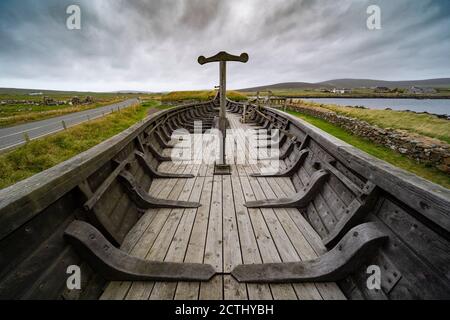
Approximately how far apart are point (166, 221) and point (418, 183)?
2351 mm

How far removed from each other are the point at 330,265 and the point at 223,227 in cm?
113

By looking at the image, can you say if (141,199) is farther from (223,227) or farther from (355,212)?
(355,212)

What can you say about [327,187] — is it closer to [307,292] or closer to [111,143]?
[307,292]

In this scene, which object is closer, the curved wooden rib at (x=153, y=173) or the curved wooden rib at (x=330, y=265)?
the curved wooden rib at (x=330, y=265)

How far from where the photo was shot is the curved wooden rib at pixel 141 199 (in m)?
2.51

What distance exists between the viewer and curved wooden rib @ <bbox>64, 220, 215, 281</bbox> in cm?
150

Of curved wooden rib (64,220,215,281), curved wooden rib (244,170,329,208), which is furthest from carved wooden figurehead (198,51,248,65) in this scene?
curved wooden rib (64,220,215,281)

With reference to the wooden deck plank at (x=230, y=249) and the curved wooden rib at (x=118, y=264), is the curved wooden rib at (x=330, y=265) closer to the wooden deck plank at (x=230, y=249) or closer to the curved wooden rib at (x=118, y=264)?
the wooden deck plank at (x=230, y=249)

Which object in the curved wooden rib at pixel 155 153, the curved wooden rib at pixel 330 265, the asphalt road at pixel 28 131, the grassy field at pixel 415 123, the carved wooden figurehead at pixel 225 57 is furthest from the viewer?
the asphalt road at pixel 28 131

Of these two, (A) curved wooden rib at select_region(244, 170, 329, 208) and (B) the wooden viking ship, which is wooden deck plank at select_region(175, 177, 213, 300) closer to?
(B) the wooden viking ship

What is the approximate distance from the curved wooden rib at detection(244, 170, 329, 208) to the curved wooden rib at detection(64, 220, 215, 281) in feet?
4.02

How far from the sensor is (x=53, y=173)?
1471mm

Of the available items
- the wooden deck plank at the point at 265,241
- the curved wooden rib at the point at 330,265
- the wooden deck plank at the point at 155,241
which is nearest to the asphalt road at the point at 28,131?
the wooden deck plank at the point at 155,241

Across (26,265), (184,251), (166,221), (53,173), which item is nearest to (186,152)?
(166,221)
